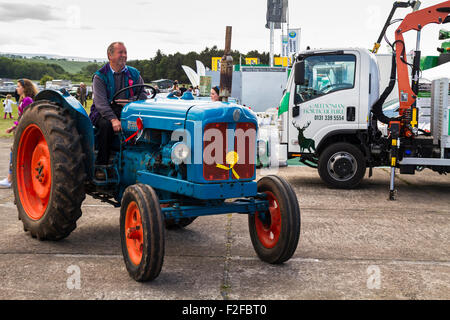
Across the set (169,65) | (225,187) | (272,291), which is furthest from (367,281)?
(169,65)

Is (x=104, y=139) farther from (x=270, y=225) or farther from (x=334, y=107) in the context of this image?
(x=334, y=107)

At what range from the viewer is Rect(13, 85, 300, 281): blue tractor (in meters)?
4.21

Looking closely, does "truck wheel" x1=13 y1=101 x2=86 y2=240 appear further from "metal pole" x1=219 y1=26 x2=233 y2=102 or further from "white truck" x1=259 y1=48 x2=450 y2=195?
"metal pole" x1=219 y1=26 x2=233 y2=102

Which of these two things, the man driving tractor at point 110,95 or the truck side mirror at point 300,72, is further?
the truck side mirror at point 300,72

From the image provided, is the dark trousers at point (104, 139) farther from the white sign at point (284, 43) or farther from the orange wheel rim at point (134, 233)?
the white sign at point (284, 43)

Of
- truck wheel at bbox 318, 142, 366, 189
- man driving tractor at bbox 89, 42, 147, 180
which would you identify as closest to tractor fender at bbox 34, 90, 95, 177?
man driving tractor at bbox 89, 42, 147, 180

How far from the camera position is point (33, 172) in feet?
18.5

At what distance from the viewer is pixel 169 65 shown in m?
81.4

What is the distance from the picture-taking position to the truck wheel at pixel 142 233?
387 centimetres

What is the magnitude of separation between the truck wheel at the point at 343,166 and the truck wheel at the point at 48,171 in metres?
4.91

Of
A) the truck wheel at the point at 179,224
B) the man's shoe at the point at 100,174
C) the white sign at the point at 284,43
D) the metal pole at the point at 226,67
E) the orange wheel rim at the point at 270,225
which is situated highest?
the white sign at the point at 284,43

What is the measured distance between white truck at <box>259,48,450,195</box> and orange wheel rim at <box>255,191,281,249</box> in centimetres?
434

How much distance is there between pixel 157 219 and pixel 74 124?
175 cm

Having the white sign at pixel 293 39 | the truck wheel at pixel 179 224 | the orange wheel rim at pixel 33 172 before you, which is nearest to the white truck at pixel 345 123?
the truck wheel at pixel 179 224
